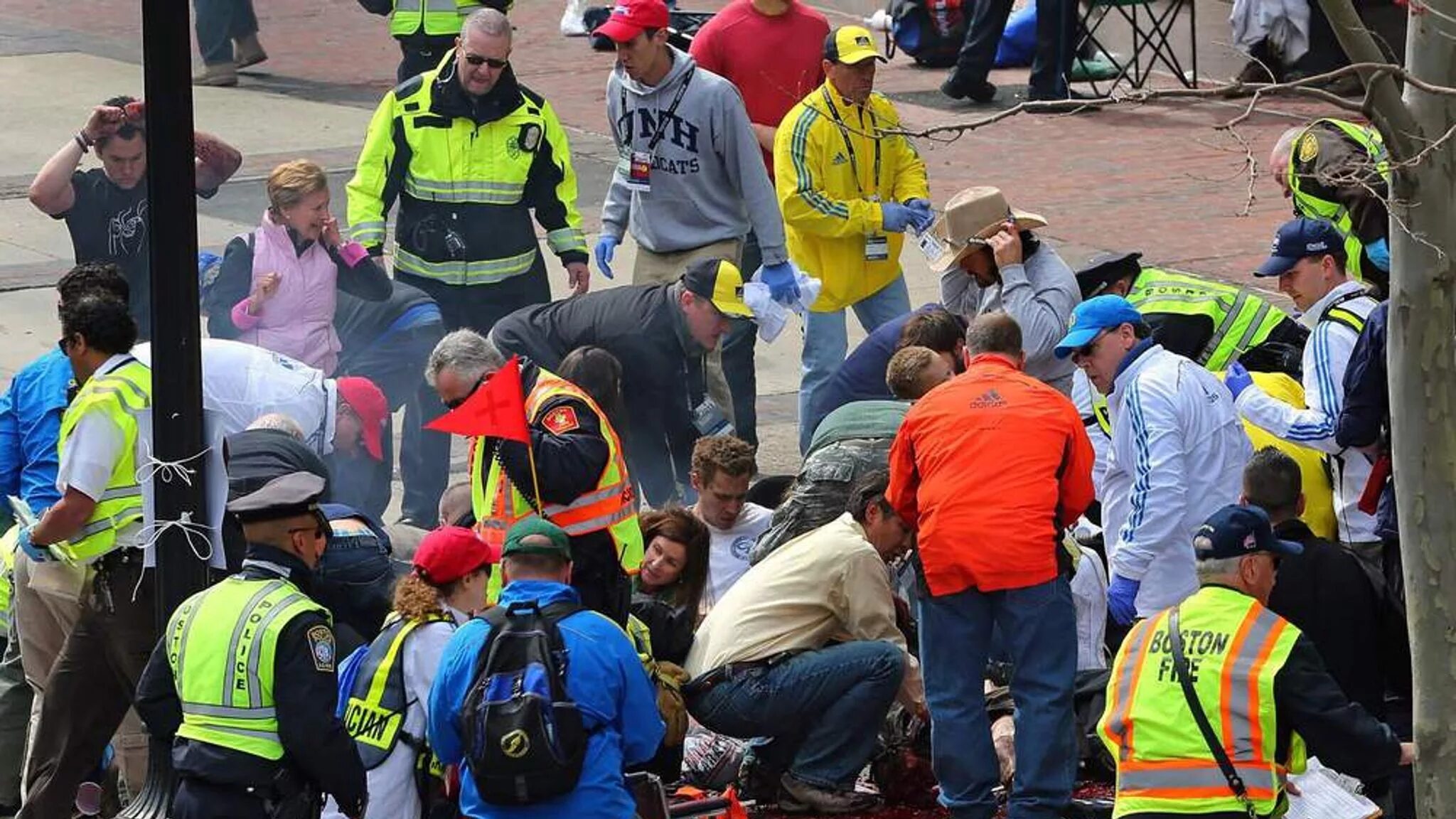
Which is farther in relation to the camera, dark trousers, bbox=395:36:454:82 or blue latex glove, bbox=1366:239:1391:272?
dark trousers, bbox=395:36:454:82

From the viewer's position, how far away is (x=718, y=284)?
9812 mm

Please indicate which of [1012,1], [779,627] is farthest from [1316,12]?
[779,627]

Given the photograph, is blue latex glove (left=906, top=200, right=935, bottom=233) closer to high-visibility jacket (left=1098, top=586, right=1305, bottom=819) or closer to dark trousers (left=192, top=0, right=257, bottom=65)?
high-visibility jacket (left=1098, top=586, right=1305, bottom=819)

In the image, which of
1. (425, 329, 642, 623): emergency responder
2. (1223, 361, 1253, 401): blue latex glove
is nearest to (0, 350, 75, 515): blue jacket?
(425, 329, 642, 623): emergency responder

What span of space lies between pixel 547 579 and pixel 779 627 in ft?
5.49

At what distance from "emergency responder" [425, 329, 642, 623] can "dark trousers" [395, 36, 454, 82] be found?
560 cm

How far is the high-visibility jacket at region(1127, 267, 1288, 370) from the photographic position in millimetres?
9562

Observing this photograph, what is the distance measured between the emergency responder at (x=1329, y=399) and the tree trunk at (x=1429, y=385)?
2375 mm

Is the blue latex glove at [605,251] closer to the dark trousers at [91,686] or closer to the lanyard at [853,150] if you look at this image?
the lanyard at [853,150]

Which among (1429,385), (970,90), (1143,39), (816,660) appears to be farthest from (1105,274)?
(1143,39)

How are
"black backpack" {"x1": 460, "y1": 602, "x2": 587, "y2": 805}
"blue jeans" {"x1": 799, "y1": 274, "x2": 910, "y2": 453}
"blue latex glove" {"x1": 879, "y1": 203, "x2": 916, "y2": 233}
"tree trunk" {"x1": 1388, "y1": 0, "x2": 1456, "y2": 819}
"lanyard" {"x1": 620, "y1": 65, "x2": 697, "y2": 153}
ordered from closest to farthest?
"tree trunk" {"x1": 1388, "y1": 0, "x2": 1456, "y2": 819}
"black backpack" {"x1": 460, "y1": 602, "x2": 587, "y2": 805}
"blue latex glove" {"x1": 879, "y1": 203, "x2": 916, "y2": 233}
"lanyard" {"x1": 620, "y1": 65, "x2": 697, "y2": 153}
"blue jeans" {"x1": 799, "y1": 274, "x2": 910, "y2": 453}

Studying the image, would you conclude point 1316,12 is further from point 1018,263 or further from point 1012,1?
point 1018,263

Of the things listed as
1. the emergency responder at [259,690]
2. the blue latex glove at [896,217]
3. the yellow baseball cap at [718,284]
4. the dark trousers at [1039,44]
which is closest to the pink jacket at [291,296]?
the yellow baseball cap at [718,284]

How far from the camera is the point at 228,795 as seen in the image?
21.7 feet
